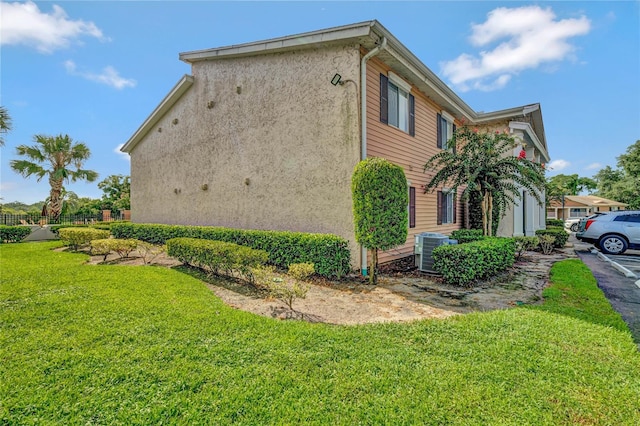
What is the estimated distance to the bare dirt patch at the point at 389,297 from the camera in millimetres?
4777

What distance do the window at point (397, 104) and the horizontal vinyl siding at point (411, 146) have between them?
8.4 inches

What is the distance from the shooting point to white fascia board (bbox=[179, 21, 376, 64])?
7.12 m

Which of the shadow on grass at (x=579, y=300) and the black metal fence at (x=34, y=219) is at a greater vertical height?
the black metal fence at (x=34, y=219)

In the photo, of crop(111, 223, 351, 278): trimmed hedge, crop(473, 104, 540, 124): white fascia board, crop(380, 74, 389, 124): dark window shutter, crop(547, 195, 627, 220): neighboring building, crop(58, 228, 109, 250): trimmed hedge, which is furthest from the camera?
crop(547, 195, 627, 220): neighboring building

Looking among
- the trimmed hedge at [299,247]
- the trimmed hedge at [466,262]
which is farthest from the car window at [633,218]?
the trimmed hedge at [299,247]

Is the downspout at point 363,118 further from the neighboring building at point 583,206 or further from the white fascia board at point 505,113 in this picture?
the neighboring building at point 583,206

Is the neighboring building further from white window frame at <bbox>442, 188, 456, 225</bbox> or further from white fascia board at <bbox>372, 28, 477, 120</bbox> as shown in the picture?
white fascia board at <bbox>372, 28, 477, 120</bbox>

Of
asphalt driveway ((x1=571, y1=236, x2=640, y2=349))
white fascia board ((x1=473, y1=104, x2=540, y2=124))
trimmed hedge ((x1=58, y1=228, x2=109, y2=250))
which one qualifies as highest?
white fascia board ((x1=473, y1=104, x2=540, y2=124))

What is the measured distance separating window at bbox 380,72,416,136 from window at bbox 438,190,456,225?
3443 millimetres

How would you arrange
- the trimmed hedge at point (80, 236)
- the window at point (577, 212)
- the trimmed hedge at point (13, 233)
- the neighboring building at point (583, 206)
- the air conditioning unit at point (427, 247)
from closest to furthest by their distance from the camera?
the air conditioning unit at point (427, 247)
the trimmed hedge at point (80, 236)
the trimmed hedge at point (13, 233)
the neighboring building at point (583, 206)
the window at point (577, 212)

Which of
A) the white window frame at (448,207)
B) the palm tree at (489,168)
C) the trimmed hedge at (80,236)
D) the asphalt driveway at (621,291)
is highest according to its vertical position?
the palm tree at (489,168)

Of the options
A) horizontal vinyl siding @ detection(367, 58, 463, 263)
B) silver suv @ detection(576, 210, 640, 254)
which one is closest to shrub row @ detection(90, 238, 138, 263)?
horizontal vinyl siding @ detection(367, 58, 463, 263)

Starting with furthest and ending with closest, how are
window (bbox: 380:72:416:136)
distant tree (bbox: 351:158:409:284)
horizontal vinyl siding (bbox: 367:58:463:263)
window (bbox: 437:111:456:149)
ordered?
window (bbox: 437:111:456:149), window (bbox: 380:72:416:136), horizontal vinyl siding (bbox: 367:58:463:263), distant tree (bbox: 351:158:409:284)

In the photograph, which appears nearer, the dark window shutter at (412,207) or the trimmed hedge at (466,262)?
the trimmed hedge at (466,262)
